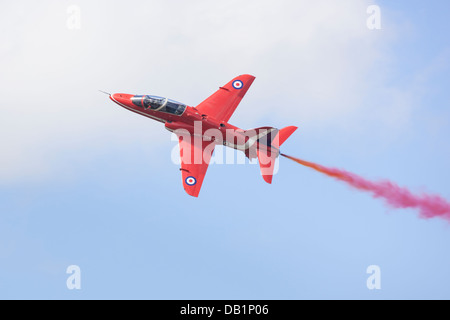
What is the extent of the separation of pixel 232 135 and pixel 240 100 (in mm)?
4010

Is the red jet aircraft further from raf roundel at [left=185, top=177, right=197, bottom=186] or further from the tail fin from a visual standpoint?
raf roundel at [left=185, top=177, right=197, bottom=186]

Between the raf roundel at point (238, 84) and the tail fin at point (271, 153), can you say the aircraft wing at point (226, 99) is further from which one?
the tail fin at point (271, 153)

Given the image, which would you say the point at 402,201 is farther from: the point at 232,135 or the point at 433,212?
the point at 232,135

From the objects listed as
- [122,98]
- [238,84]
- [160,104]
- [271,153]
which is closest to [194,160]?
[160,104]

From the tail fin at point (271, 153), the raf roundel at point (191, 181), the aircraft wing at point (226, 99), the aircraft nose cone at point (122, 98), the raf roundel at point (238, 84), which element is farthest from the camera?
the raf roundel at point (238, 84)

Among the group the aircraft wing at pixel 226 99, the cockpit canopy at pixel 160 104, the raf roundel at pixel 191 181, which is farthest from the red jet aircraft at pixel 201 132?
the raf roundel at pixel 191 181

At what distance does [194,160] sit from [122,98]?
755 centimetres

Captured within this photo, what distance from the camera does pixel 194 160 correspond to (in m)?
45.1

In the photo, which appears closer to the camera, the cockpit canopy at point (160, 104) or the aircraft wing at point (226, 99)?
the cockpit canopy at point (160, 104)

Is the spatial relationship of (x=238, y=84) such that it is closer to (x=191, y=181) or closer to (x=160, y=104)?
(x=160, y=104)

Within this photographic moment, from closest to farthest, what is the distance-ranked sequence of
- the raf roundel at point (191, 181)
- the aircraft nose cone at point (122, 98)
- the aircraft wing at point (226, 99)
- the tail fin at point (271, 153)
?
the raf roundel at point (191, 181)
the tail fin at point (271, 153)
the aircraft nose cone at point (122, 98)
the aircraft wing at point (226, 99)

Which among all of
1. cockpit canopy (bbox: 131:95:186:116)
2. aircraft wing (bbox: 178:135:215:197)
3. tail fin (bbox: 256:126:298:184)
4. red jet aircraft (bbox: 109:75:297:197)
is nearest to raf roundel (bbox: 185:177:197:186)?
aircraft wing (bbox: 178:135:215:197)

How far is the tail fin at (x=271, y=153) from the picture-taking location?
146 ft

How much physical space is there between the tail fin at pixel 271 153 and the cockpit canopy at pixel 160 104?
22.6 ft
